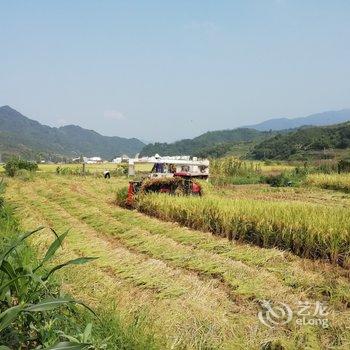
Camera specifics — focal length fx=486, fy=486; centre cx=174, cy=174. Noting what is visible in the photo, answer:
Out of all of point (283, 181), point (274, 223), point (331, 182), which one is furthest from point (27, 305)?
point (283, 181)

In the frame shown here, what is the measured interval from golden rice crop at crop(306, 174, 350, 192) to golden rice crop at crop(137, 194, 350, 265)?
1343 centimetres

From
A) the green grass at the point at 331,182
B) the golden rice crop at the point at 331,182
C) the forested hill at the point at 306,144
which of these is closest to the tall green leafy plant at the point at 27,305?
the green grass at the point at 331,182

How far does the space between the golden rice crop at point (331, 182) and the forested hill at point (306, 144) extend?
42561mm

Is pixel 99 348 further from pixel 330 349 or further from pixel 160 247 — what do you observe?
pixel 160 247

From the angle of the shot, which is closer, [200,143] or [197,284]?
[197,284]

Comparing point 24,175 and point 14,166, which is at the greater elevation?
point 14,166

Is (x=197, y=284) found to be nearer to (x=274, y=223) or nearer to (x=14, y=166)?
(x=274, y=223)

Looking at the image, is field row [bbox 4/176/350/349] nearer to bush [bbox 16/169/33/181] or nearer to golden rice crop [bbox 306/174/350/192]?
golden rice crop [bbox 306/174/350/192]

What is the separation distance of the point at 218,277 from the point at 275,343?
7.36ft

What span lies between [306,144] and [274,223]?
73006 mm

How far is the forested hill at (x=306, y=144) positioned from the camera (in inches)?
2793

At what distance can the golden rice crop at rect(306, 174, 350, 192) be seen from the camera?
22.4 metres

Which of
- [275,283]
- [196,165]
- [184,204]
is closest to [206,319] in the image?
[275,283]

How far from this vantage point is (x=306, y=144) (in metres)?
78.4
